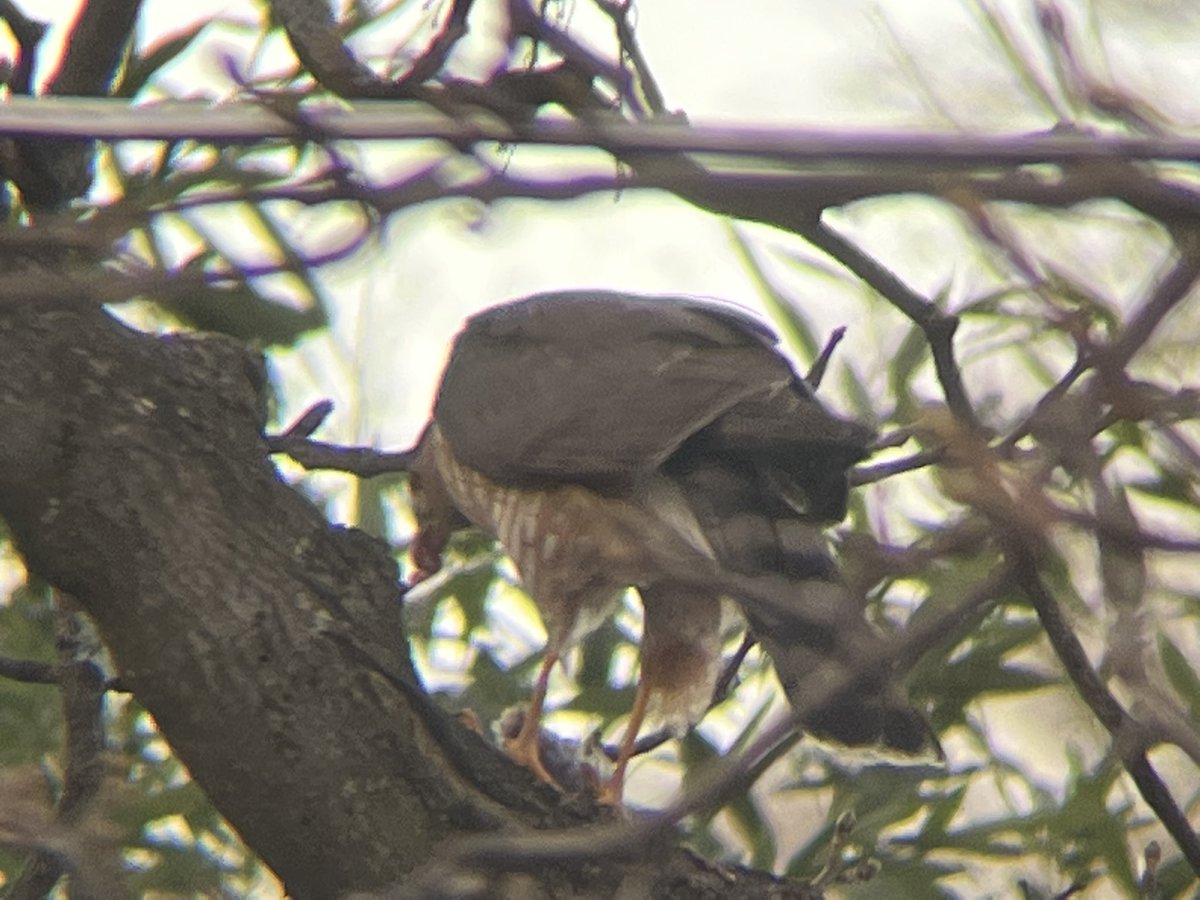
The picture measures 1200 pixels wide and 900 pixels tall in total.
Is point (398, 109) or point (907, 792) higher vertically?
point (398, 109)

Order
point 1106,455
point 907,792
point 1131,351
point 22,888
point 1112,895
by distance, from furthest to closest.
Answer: point 1112,895, point 907,792, point 1106,455, point 22,888, point 1131,351

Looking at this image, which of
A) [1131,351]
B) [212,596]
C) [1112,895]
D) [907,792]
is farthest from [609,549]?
[1131,351]

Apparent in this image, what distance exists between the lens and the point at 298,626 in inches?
100

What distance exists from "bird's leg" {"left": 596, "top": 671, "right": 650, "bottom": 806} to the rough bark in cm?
55

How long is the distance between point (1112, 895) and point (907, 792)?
1.35 meters

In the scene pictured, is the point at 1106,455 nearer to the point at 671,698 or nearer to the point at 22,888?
the point at 671,698

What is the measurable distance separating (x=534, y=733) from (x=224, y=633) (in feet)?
3.08

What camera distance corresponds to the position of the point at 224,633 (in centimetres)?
249

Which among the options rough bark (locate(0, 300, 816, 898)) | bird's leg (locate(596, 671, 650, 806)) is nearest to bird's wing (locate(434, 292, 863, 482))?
bird's leg (locate(596, 671, 650, 806))

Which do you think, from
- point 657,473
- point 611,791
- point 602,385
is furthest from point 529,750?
point 602,385

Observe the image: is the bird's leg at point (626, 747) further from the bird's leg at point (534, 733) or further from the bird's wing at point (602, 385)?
the bird's wing at point (602, 385)

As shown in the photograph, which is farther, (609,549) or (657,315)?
(657,315)

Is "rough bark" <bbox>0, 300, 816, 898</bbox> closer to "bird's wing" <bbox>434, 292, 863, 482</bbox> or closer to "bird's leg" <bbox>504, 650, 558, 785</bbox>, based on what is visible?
"bird's leg" <bbox>504, 650, 558, 785</bbox>

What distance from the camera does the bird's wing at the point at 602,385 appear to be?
10.6 ft
